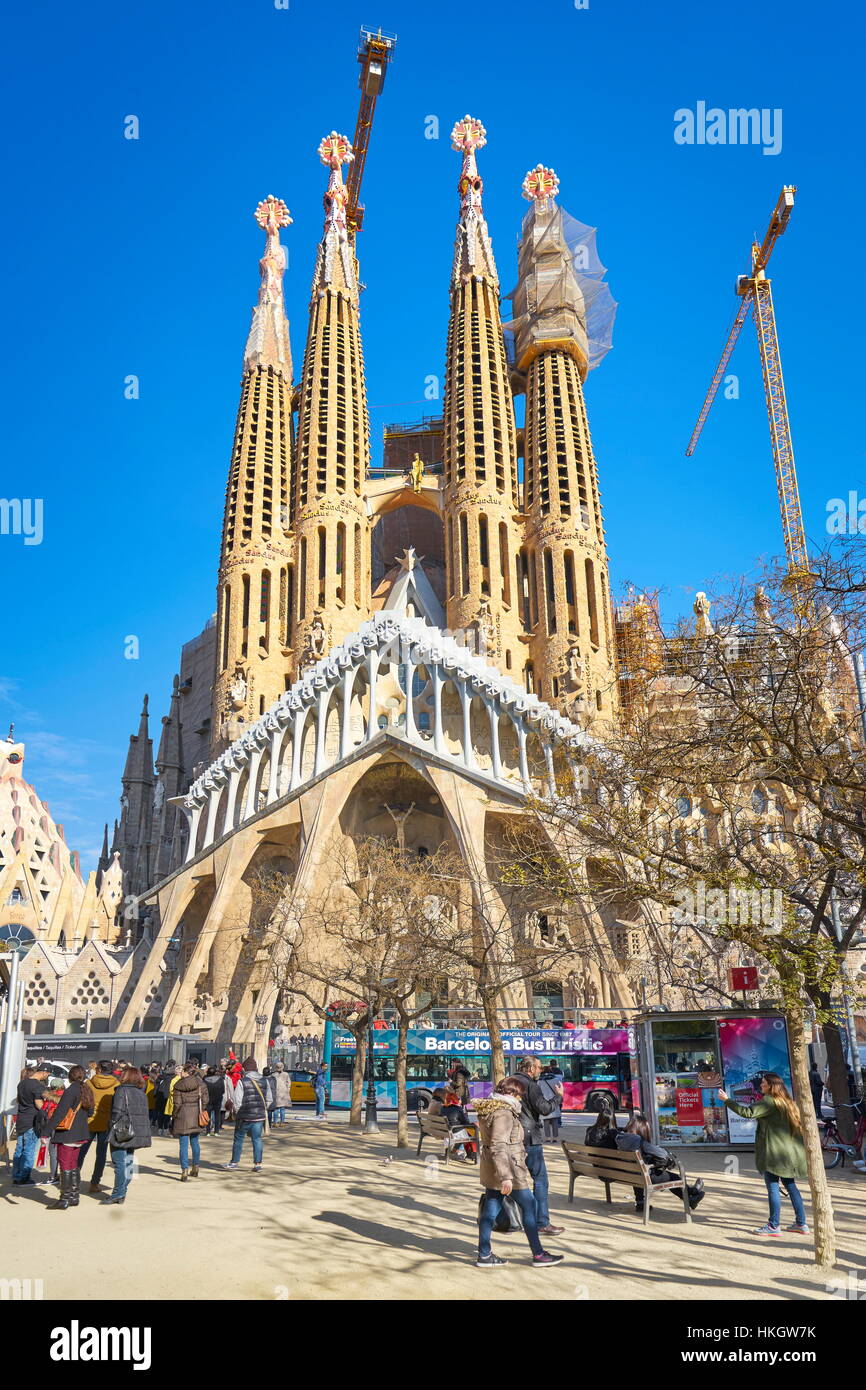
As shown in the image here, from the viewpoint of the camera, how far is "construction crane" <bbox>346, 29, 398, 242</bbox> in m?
69.6

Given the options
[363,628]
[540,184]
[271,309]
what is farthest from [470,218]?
[363,628]

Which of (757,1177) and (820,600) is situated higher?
(820,600)

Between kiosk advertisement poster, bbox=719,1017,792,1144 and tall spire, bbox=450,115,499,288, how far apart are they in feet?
155

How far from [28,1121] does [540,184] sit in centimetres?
5633

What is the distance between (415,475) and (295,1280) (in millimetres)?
49528

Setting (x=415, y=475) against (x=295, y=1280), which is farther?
(x=415, y=475)

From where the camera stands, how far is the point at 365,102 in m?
72.2

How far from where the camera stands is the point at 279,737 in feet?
132

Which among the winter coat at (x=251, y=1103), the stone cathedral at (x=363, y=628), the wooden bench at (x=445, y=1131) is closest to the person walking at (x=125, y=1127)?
the winter coat at (x=251, y=1103)

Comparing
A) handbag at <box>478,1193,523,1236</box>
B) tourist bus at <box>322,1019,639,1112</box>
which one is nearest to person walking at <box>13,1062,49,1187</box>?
handbag at <box>478,1193,523,1236</box>

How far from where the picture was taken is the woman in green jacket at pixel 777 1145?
27.8ft

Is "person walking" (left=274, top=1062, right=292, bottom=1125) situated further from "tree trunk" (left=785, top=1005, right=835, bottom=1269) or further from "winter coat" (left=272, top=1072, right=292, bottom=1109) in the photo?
"tree trunk" (left=785, top=1005, right=835, bottom=1269)

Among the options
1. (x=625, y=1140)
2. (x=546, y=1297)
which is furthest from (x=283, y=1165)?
(x=546, y=1297)
